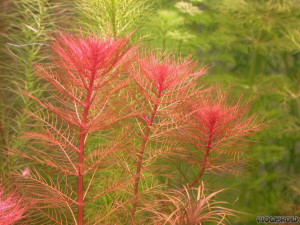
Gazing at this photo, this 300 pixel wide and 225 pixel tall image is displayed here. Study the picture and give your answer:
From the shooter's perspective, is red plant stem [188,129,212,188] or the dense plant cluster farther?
red plant stem [188,129,212,188]

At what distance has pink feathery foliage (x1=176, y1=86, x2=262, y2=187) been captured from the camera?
1506 millimetres

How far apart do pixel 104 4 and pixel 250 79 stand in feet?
4.04

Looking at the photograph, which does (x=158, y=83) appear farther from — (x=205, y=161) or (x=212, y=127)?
(x=205, y=161)

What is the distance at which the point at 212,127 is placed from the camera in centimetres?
152

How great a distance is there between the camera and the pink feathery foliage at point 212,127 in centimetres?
151

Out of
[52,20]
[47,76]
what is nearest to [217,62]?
[52,20]

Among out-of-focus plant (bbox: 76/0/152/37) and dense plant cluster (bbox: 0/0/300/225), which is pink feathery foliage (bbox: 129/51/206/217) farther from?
out-of-focus plant (bbox: 76/0/152/37)
